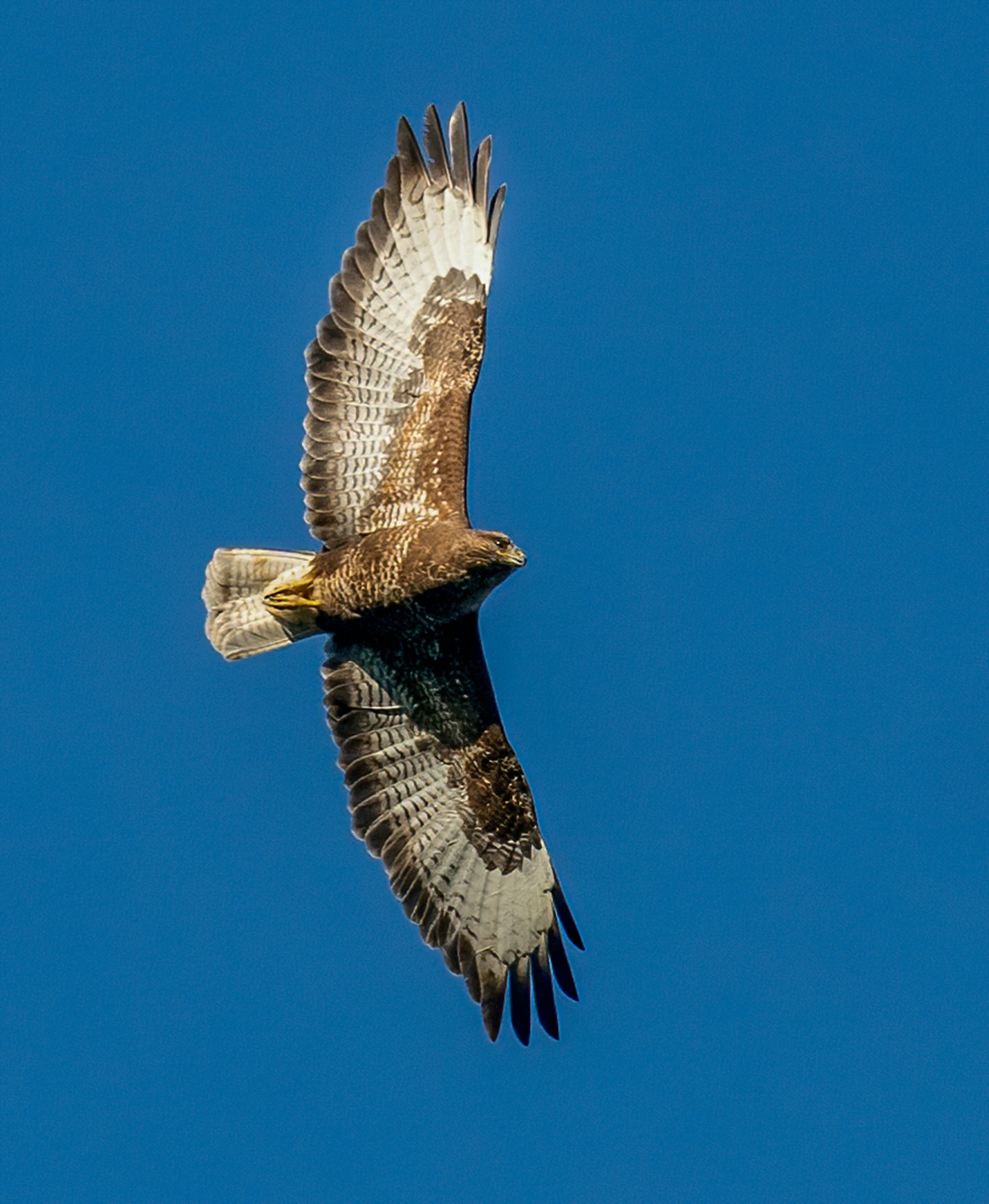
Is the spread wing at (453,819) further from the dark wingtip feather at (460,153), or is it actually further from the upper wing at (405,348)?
the dark wingtip feather at (460,153)

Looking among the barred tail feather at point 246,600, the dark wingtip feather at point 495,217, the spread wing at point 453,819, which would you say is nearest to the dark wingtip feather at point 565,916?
the spread wing at point 453,819

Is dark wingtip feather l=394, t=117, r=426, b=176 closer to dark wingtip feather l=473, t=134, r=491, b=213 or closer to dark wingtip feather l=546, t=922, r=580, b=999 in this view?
dark wingtip feather l=473, t=134, r=491, b=213

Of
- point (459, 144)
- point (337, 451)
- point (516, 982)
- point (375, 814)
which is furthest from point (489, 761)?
point (459, 144)

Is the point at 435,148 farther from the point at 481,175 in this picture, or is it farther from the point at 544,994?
the point at 544,994

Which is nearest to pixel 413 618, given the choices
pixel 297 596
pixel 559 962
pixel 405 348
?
pixel 297 596

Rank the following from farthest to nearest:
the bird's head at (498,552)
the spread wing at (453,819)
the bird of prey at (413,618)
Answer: the spread wing at (453,819)
the bird of prey at (413,618)
the bird's head at (498,552)

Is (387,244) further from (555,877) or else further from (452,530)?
(555,877)
